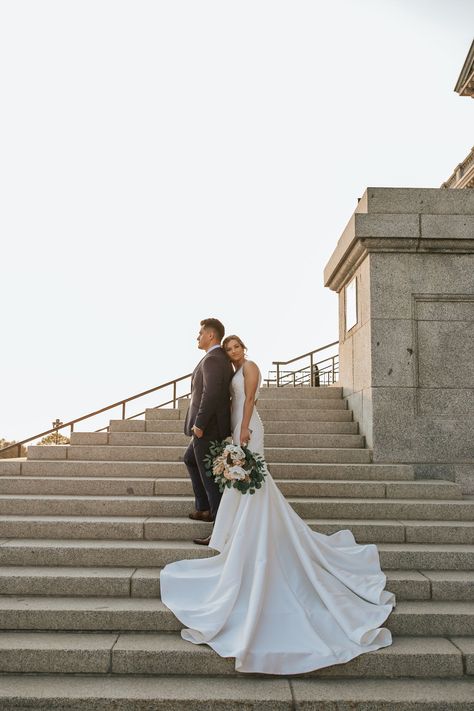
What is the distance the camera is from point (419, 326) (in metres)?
8.72

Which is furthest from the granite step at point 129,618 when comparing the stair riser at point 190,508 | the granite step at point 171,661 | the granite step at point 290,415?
the granite step at point 290,415

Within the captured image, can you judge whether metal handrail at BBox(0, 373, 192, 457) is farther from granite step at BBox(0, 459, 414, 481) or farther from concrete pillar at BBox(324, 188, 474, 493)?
concrete pillar at BBox(324, 188, 474, 493)

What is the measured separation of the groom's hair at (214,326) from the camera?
6.83m

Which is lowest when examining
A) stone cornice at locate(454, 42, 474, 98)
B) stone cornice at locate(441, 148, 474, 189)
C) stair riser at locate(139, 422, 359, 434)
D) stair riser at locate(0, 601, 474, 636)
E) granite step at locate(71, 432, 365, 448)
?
stair riser at locate(0, 601, 474, 636)

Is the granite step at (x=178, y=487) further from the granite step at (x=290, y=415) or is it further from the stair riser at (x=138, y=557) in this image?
the granite step at (x=290, y=415)

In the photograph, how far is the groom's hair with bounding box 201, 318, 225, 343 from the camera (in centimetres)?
683

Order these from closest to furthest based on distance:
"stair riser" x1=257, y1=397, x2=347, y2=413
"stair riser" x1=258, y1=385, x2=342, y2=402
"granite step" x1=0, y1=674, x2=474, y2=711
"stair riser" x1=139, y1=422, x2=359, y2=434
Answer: "granite step" x1=0, y1=674, x2=474, y2=711 → "stair riser" x1=139, y1=422, x2=359, y2=434 → "stair riser" x1=257, y1=397, x2=347, y2=413 → "stair riser" x1=258, y1=385, x2=342, y2=402

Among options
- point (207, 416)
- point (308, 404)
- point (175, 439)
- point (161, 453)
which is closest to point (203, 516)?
point (207, 416)

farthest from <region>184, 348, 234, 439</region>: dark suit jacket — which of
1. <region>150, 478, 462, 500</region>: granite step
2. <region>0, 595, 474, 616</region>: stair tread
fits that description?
<region>0, 595, 474, 616</region>: stair tread

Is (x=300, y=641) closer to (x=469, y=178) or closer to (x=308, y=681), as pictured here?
(x=308, y=681)

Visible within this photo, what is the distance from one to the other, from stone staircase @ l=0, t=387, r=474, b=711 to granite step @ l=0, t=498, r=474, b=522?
16 mm

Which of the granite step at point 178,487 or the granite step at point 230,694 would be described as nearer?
the granite step at point 230,694

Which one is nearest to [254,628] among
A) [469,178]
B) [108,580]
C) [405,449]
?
[108,580]

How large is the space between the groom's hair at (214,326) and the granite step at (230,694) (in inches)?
139
